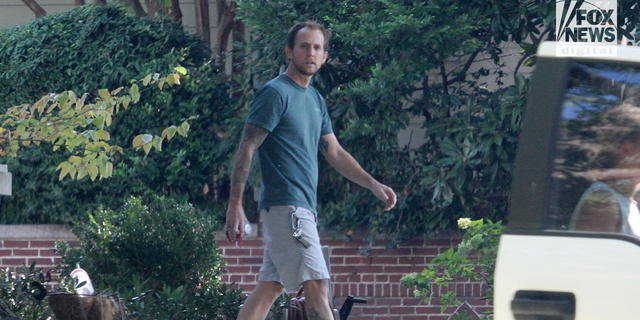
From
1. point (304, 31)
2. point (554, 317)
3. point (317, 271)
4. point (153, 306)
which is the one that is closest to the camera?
point (554, 317)

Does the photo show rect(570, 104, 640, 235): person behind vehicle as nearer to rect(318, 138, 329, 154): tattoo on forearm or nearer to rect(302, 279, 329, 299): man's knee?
rect(302, 279, 329, 299): man's knee

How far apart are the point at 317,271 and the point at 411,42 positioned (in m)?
2.96

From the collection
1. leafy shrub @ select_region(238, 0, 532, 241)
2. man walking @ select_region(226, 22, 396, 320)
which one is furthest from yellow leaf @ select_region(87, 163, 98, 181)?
Result: leafy shrub @ select_region(238, 0, 532, 241)

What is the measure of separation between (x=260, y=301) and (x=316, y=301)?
354mm

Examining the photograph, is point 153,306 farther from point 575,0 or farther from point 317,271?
point 575,0

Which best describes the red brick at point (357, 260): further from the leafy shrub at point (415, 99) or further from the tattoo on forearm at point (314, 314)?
the tattoo on forearm at point (314, 314)

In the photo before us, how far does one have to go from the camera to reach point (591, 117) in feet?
6.82

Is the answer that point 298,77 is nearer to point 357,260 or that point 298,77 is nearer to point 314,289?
point 314,289

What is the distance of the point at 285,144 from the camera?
4.15m

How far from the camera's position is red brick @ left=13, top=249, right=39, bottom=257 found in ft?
25.1

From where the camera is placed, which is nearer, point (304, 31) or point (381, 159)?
point (304, 31)

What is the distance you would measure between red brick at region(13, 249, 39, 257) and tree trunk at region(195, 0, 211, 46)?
2969mm

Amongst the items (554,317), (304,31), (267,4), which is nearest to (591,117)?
(554,317)

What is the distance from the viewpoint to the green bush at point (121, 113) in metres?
7.48
